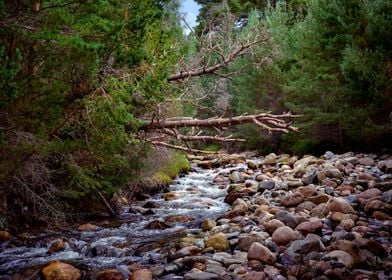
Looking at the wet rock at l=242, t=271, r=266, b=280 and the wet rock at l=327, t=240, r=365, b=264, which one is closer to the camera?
the wet rock at l=242, t=271, r=266, b=280

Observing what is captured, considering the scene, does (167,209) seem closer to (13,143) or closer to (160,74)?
(160,74)

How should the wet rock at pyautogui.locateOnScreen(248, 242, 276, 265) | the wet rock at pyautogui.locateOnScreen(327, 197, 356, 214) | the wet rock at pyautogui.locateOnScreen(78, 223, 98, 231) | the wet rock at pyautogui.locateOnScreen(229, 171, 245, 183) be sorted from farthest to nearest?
1. the wet rock at pyautogui.locateOnScreen(229, 171, 245, 183)
2. the wet rock at pyautogui.locateOnScreen(78, 223, 98, 231)
3. the wet rock at pyautogui.locateOnScreen(327, 197, 356, 214)
4. the wet rock at pyautogui.locateOnScreen(248, 242, 276, 265)

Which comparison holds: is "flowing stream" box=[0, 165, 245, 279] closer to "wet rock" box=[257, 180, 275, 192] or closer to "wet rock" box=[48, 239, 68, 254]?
"wet rock" box=[48, 239, 68, 254]

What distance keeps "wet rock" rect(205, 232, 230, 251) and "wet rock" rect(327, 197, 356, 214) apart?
8.33 ft

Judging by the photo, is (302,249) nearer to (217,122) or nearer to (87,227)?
(217,122)

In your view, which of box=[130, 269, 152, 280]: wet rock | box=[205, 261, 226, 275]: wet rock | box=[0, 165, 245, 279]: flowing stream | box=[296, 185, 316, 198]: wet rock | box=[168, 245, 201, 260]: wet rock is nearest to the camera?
box=[130, 269, 152, 280]: wet rock

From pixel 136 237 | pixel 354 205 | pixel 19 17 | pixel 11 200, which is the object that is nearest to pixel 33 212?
pixel 11 200

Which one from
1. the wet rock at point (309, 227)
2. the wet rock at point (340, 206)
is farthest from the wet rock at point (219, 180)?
the wet rock at point (309, 227)

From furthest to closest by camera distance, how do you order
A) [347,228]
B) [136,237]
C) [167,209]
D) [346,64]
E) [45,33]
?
[346,64] → [167,209] → [136,237] → [347,228] → [45,33]

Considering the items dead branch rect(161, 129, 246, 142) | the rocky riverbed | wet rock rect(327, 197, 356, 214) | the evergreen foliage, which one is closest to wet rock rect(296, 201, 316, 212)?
the rocky riverbed

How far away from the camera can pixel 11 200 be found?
798 centimetres

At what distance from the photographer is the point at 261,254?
6000 mm

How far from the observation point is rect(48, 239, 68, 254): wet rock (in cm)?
704

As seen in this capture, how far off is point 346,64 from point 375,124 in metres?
2.49
